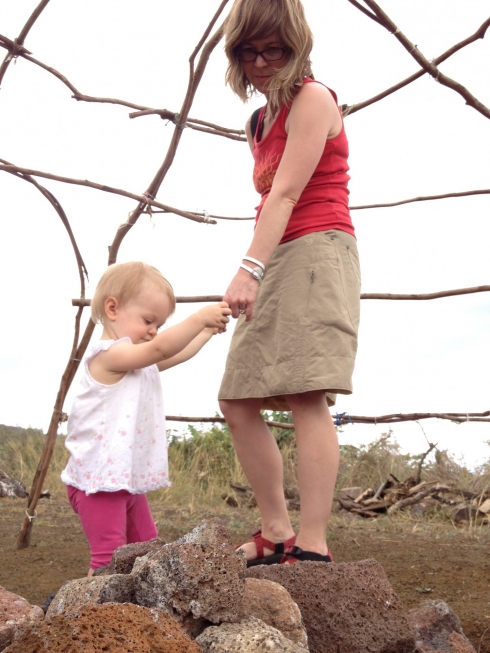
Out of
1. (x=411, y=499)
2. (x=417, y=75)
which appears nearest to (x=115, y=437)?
(x=417, y=75)

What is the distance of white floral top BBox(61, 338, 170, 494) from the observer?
241 centimetres

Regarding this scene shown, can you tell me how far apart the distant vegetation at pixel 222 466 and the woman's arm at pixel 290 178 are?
3490mm

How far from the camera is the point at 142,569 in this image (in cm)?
166

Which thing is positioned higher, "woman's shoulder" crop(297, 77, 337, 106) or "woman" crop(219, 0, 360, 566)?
"woman's shoulder" crop(297, 77, 337, 106)

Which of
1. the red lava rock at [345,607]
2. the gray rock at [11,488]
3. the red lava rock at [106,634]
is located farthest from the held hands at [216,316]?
the gray rock at [11,488]

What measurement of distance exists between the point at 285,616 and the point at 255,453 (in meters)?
0.90

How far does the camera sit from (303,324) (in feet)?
7.79

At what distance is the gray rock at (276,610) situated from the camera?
5.52 feet

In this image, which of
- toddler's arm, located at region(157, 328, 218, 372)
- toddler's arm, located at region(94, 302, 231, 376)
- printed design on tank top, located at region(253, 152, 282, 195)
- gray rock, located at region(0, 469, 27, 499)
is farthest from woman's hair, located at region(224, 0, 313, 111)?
gray rock, located at region(0, 469, 27, 499)

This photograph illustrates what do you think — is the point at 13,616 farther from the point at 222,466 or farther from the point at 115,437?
the point at 222,466

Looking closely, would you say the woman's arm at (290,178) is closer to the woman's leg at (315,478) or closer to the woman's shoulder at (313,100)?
the woman's shoulder at (313,100)

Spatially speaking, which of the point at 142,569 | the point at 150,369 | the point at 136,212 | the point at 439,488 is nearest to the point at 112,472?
the point at 150,369

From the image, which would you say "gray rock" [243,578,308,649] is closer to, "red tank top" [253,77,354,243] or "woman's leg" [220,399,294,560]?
"woman's leg" [220,399,294,560]

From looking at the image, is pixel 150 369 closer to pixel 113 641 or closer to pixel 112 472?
pixel 112 472
